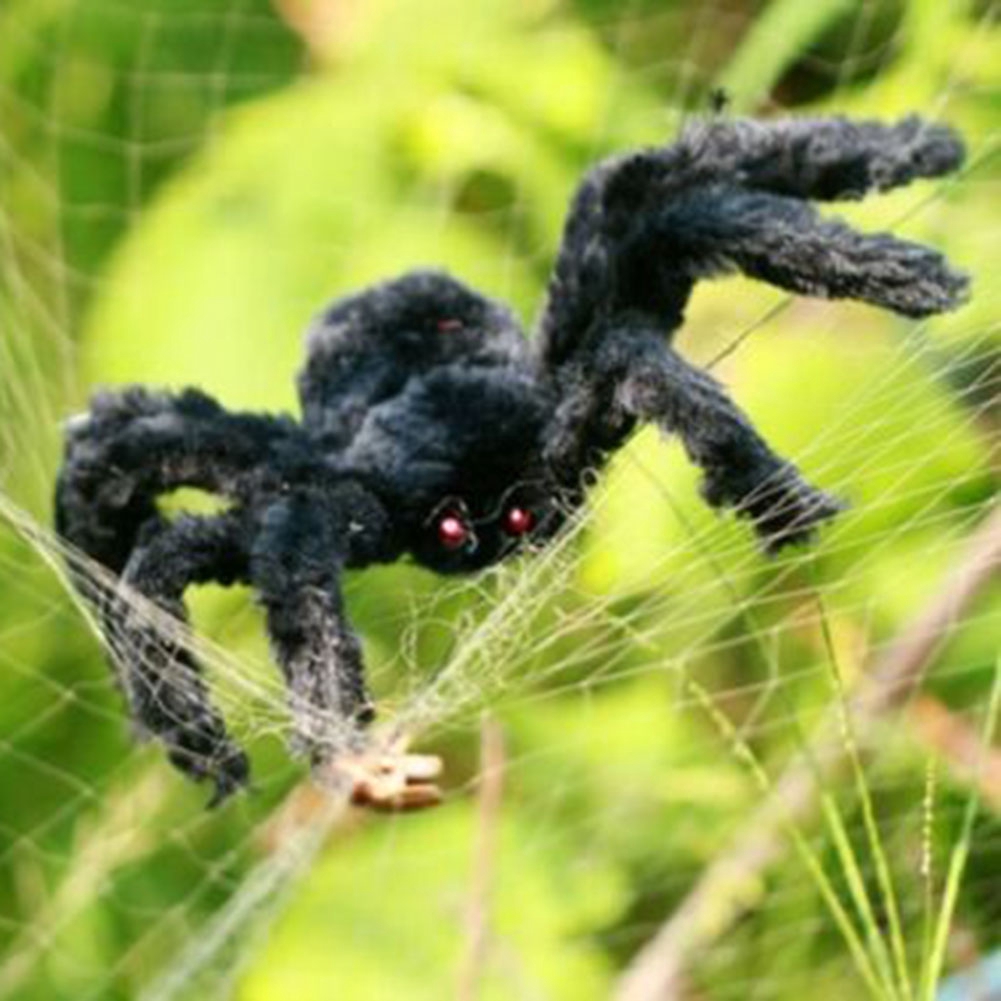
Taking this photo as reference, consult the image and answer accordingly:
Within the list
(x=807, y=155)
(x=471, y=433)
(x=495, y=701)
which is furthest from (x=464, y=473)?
(x=495, y=701)

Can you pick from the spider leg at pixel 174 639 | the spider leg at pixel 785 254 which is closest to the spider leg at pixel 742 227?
the spider leg at pixel 785 254

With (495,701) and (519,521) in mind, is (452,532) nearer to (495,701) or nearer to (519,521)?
(519,521)

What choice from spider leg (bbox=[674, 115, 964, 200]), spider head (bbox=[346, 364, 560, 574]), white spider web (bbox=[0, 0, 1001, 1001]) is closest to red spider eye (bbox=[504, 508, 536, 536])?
spider head (bbox=[346, 364, 560, 574])

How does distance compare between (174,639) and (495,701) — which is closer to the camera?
(174,639)

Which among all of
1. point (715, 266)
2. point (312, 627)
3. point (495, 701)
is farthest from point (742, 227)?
point (495, 701)

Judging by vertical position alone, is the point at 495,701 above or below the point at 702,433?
below

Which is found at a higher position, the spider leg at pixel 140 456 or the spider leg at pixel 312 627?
the spider leg at pixel 140 456

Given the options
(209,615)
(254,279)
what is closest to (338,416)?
(209,615)

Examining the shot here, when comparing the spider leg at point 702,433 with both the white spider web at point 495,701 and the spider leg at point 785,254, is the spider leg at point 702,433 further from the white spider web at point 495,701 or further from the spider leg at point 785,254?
the white spider web at point 495,701
